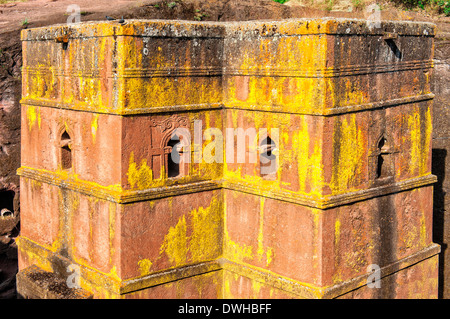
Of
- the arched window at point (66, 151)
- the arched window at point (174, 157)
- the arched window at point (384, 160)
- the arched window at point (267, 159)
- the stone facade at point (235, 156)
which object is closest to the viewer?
the stone facade at point (235, 156)

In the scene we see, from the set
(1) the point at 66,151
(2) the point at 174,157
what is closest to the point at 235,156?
(2) the point at 174,157

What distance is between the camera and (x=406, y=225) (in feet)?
28.7

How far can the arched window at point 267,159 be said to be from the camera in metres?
8.08

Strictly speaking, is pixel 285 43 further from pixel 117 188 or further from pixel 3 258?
pixel 3 258

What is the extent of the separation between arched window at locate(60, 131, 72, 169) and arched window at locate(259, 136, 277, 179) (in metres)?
2.61

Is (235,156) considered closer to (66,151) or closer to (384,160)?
(384,160)

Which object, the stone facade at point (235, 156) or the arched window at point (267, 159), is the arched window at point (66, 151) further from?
the arched window at point (267, 159)

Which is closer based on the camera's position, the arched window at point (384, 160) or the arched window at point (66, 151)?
the arched window at point (384, 160)

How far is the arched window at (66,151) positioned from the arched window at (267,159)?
2.61 m

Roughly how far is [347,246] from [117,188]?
9.55ft

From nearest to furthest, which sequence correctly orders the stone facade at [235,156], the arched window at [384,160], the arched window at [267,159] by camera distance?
1. the stone facade at [235,156]
2. the arched window at [267,159]
3. the arched window at [384,160]

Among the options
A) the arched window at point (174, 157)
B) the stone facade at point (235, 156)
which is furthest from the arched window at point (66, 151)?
the arched window at point (174, 157)

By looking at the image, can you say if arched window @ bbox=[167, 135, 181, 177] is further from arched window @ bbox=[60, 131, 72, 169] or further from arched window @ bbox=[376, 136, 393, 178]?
arched window @ bbox=[376, 136, 393, 178]

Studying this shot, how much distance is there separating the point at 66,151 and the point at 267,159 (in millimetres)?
2812
